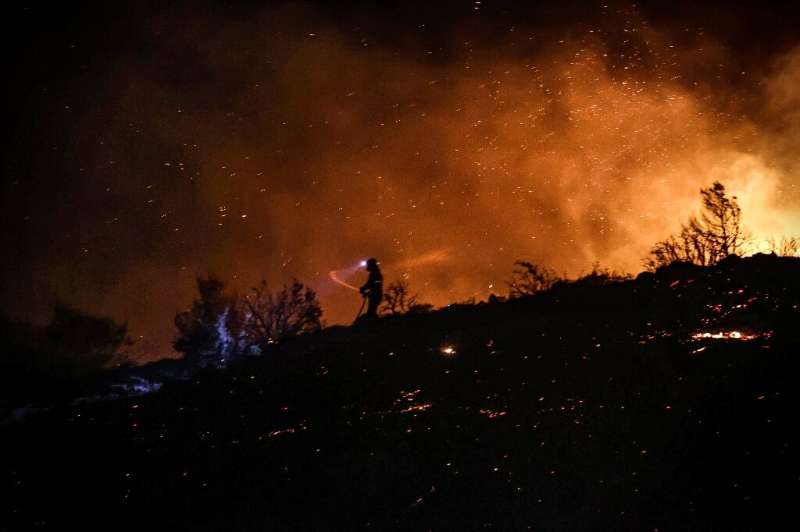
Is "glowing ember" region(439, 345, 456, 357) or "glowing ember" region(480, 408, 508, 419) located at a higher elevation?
"glowing ember" region(439, 345, 456, 357)

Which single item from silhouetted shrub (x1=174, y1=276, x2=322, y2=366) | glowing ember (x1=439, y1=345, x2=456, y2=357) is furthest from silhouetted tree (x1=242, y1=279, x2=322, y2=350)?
glowing ember (x1=439, y1=345, x2=456, y2=357)

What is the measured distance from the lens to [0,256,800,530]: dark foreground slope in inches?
167

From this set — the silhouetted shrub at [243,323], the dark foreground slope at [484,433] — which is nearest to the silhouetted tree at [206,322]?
the silhouetted shrub at [243,323]

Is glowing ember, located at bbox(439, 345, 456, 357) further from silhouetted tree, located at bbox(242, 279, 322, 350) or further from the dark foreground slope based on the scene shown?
silhouetted tree, located at bbox(242, 279, 322, 350)

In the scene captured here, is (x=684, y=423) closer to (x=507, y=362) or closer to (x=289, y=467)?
(x=507, y=362)

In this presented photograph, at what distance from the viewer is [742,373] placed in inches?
233

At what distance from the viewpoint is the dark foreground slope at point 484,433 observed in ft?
13.9

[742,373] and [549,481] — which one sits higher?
[742,373]

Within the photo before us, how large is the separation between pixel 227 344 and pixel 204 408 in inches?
637

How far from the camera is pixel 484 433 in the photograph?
559 cm

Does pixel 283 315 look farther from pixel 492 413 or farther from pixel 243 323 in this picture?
pixel 492 413

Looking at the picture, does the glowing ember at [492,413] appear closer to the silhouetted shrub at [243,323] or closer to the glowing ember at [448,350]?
the glowing ember at [448,350]

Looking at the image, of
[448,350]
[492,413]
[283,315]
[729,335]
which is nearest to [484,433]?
[492,413]

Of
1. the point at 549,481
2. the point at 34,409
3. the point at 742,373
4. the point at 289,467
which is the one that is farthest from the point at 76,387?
the point at 742,373
